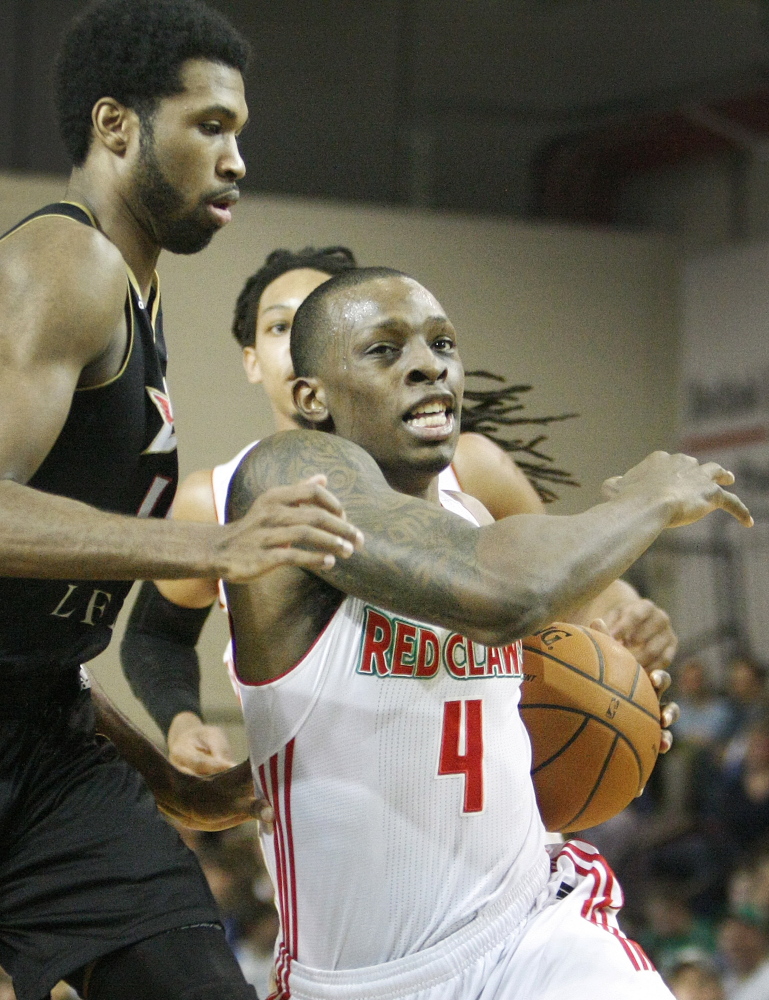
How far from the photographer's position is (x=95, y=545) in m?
2.06

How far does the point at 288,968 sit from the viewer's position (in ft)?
8.52

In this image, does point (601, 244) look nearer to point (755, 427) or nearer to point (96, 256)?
point (755, 427)

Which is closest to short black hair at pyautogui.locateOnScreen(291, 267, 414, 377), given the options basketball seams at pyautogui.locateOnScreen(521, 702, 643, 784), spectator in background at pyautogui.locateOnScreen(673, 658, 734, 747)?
basketball seams at pyautogui.locateOnScreen(521, 702, 643, 784)

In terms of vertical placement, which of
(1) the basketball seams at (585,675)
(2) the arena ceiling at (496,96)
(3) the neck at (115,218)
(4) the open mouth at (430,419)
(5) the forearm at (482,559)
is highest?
(2) the arena ceiling at (496,96)

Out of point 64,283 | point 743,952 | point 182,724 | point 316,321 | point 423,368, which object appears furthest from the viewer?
point 743,952

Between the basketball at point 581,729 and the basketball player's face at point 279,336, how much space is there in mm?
1369

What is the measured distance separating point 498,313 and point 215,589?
246 inches

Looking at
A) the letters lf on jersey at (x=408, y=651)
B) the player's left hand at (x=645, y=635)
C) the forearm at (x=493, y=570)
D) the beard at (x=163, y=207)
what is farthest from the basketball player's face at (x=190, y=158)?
the player's left hand at (x=645, y=635)

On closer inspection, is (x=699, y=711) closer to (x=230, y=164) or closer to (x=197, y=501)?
(x=197, y=501)

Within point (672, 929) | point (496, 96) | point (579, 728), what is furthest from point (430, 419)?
point (496, 96)

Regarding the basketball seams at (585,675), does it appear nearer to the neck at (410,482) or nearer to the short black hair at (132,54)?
the neck at (410,482)

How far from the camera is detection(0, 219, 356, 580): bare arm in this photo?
2.03 metres

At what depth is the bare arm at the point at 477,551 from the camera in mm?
2227

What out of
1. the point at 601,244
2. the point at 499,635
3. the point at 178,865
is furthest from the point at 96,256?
the point at 601,244
